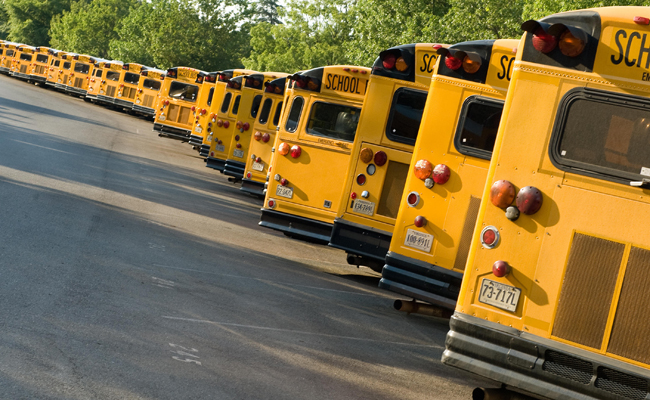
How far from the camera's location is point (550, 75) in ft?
18.6

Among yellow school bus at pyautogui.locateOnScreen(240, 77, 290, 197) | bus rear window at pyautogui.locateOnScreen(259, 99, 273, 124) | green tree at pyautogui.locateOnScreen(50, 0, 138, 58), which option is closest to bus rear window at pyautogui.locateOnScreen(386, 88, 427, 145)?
yellow school bus at pyautogui.locateOnScreen(240, 77, 290, 197)

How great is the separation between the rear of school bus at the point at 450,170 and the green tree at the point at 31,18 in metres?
102

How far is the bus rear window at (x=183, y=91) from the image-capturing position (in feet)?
111

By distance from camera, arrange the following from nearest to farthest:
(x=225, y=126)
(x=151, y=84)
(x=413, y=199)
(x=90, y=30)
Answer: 1. (x=413, y=199)
2. (x=225, y=126)
3. (x=151, y=84)
4. (x=90, y=30)

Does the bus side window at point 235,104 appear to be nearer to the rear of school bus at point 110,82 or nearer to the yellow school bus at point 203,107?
the yellow school bus at point 203,107

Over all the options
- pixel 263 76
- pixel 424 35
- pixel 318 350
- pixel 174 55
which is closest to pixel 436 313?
pixel 318 350

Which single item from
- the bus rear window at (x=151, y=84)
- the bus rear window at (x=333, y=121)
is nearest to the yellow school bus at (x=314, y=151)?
the bus rear window at (x=333, y=121)

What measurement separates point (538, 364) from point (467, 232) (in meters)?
3.07

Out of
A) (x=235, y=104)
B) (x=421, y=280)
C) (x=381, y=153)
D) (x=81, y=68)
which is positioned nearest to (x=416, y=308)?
(x=421, y=280)

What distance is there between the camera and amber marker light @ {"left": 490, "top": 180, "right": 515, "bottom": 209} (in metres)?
5.69

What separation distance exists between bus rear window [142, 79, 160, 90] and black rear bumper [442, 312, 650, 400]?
129 ft

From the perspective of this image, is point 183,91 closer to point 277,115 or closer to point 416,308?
point 277,115

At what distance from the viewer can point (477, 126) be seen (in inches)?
340

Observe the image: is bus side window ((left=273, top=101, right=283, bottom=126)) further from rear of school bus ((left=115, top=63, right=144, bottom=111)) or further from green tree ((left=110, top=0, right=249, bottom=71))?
green tree ((left=110, top=0, right=249, bottom=71))
